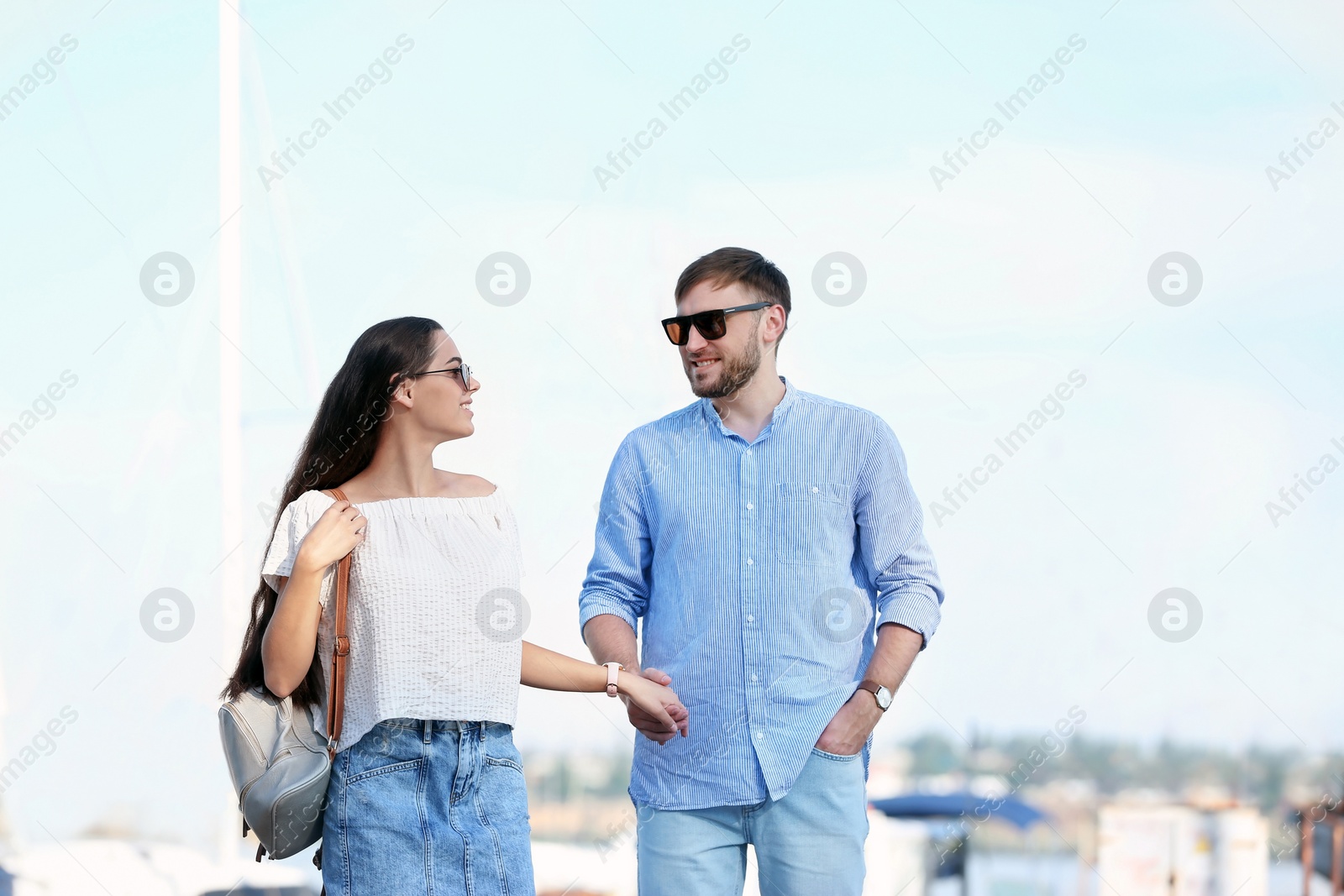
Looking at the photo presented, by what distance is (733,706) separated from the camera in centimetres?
225

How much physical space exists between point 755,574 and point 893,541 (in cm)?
29

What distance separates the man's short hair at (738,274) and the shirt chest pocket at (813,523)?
37 cm

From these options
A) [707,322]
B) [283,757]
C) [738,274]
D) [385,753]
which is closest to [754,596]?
[707,322]

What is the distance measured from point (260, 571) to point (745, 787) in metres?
0.92

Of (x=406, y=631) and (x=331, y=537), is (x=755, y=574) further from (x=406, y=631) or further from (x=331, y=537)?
(x=331, y=537)

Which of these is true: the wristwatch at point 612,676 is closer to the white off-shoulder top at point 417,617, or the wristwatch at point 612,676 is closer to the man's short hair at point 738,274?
the white off-shoulder top at point 417,617

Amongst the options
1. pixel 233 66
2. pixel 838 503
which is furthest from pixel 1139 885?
pixel 233 66

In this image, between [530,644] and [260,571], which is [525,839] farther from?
[260,571]

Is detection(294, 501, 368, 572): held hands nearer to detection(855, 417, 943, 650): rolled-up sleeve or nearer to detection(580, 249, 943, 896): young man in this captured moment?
detection(580, 249, 943, 896): young man

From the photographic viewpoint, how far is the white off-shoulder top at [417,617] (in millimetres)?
1835

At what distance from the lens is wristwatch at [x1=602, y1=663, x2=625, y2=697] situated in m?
2.16

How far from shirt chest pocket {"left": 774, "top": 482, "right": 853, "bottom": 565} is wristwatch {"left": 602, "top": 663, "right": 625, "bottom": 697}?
0.37m


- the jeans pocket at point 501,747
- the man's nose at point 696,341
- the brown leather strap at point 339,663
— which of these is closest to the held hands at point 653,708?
the jeans pocket at point 501,747

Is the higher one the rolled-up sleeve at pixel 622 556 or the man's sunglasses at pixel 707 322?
the man's sunglasses at pixel 707 322
